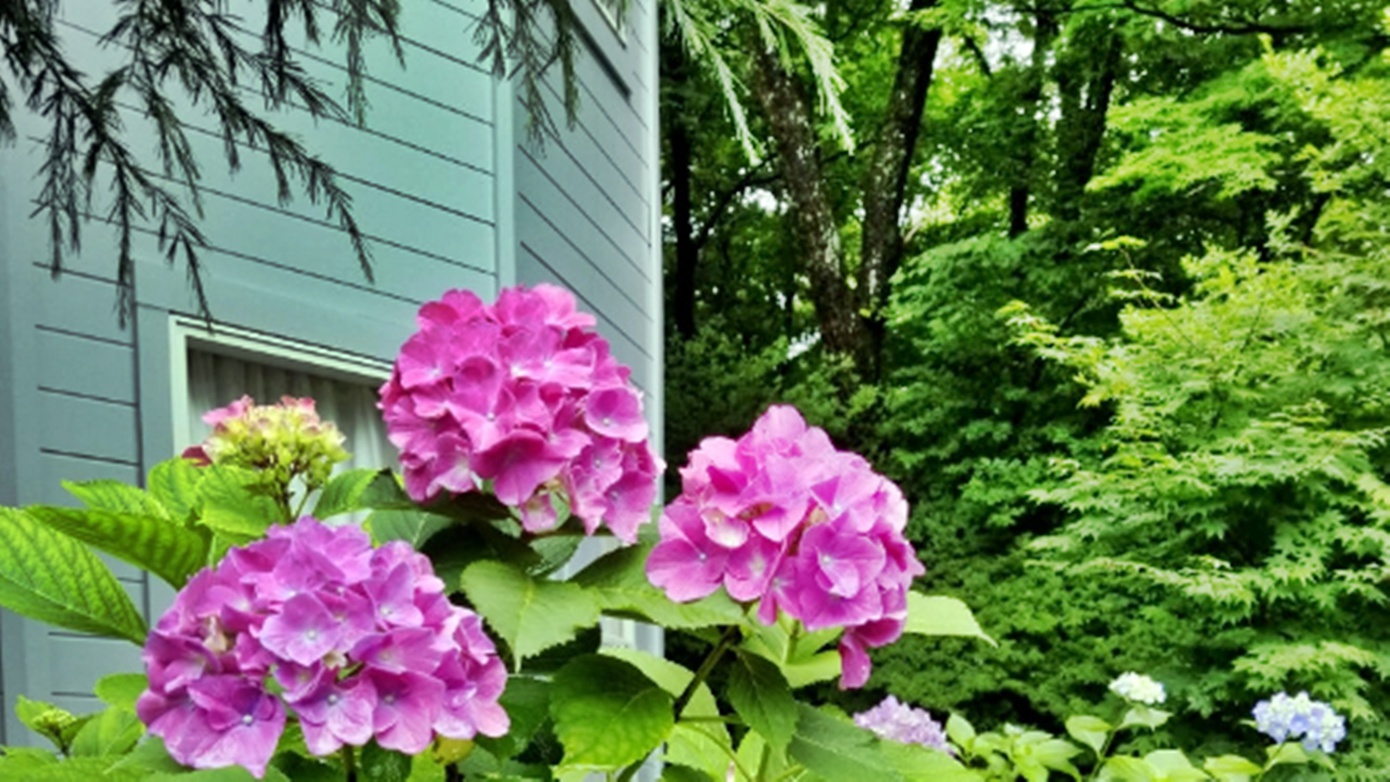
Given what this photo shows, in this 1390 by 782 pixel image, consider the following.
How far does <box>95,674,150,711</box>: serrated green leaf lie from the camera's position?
0.75 m

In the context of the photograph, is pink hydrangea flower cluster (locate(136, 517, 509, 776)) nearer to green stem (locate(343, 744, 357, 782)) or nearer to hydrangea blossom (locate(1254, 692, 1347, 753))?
green stem (locate(343, 744, 357, 782))

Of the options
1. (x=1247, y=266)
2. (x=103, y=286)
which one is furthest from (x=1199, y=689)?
(x=103, y=286)

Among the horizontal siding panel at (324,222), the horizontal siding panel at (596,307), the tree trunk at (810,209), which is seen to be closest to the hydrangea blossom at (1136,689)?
the horizontal siding panel at (596,307)

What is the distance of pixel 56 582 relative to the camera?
68 centimetres

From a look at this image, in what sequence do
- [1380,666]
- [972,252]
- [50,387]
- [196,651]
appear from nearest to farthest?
1. [196,651]
2. [50,387]
3. [1380,666]
4. [972,252]

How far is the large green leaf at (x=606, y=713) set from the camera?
641 millimetres

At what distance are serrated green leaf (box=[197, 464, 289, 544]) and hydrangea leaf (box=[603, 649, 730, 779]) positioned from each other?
0.86ft

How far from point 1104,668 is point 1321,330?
7.88 feet

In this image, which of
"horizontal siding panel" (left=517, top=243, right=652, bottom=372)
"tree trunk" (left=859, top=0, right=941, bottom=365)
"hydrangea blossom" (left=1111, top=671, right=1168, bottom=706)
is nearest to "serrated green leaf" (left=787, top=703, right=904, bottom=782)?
"hydrangea blossom" (left=1111, top=671, right=1168, bottom=706)

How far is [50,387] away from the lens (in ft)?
8.15

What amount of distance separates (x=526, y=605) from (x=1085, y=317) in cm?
813

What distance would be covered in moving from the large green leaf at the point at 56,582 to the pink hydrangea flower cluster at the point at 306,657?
0.47 feet

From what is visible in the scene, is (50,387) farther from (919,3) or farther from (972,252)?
(919,3)

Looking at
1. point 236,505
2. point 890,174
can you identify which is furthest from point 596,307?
point 890,174
